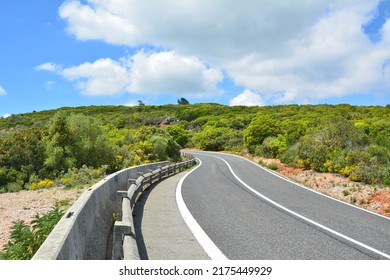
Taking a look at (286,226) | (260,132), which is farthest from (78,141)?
(260,132)

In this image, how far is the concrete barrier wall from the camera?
3469 mm

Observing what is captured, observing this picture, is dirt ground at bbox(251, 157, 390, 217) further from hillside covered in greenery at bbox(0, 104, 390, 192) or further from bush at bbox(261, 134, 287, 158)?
bush at bbox(261, 134, 287, 158)

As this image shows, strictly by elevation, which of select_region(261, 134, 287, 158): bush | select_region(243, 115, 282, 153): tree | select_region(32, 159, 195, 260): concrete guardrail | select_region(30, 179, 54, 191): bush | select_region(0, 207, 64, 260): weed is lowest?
select_region(30, 179, 54, 191): bush

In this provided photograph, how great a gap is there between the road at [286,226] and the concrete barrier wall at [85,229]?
1869 mm

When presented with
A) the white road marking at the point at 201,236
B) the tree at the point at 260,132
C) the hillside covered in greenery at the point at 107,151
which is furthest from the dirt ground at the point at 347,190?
the tree at the point at 260,132

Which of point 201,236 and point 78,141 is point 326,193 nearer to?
point 201,236

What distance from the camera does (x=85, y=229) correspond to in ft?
16.0

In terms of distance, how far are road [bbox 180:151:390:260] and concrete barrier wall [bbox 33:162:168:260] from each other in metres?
1.87

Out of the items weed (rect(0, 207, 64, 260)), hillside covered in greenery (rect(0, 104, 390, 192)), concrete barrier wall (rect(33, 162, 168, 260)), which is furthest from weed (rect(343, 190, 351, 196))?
weed (rect(0, 207, 64, 260))

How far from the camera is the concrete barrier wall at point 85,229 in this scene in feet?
11.4

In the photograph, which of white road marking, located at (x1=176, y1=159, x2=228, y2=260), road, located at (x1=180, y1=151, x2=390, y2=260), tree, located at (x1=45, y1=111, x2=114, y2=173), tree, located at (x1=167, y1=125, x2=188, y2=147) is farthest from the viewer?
tree, located at (x1=167, y1=125, x2=188, y2=147)

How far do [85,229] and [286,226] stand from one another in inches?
195

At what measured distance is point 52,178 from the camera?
81.6ft

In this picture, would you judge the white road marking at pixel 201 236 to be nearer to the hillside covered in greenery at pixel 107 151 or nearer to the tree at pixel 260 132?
the hillside covered in greenery at pixel 107 151
